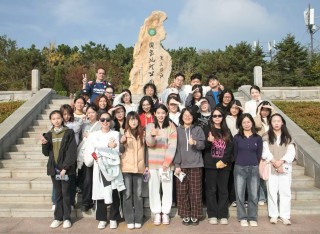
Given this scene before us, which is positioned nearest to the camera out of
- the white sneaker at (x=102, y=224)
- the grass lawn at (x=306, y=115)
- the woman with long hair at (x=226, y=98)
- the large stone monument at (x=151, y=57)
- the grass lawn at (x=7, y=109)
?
the white sneaker at (x=102, y=224)

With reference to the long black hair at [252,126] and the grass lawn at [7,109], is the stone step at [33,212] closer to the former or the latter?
the long black hair at [252,126]

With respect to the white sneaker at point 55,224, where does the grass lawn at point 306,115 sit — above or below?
above

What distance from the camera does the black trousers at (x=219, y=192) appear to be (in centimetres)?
424

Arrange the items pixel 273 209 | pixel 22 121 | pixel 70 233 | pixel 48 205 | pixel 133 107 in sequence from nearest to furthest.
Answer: pixel 70 233, pixel 273 209, pixel 48 205, pixel 133 107, pixel 22 121

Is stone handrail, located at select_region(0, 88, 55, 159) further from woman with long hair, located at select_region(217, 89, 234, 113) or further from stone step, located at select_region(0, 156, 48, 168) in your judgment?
woman with long hair, located at select_region(217, 89, 234, 113)

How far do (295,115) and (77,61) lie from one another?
27.1 m

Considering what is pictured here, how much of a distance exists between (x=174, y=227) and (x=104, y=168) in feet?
4.01

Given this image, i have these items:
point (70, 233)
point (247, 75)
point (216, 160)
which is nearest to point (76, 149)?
point (70, 233)

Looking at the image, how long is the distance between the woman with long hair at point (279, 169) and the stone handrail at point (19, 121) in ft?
16.8

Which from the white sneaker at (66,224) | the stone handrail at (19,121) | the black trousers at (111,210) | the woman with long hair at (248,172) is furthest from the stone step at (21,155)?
the woman with long hair at (248,172)

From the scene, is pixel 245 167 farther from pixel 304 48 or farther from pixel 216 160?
pixel 304 48

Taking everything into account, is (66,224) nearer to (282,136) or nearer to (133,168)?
(133,168)

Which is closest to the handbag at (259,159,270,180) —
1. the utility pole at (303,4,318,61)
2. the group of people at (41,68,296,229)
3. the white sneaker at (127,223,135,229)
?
the group of people at (41,68,296,229)

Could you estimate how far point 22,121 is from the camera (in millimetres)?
7316
